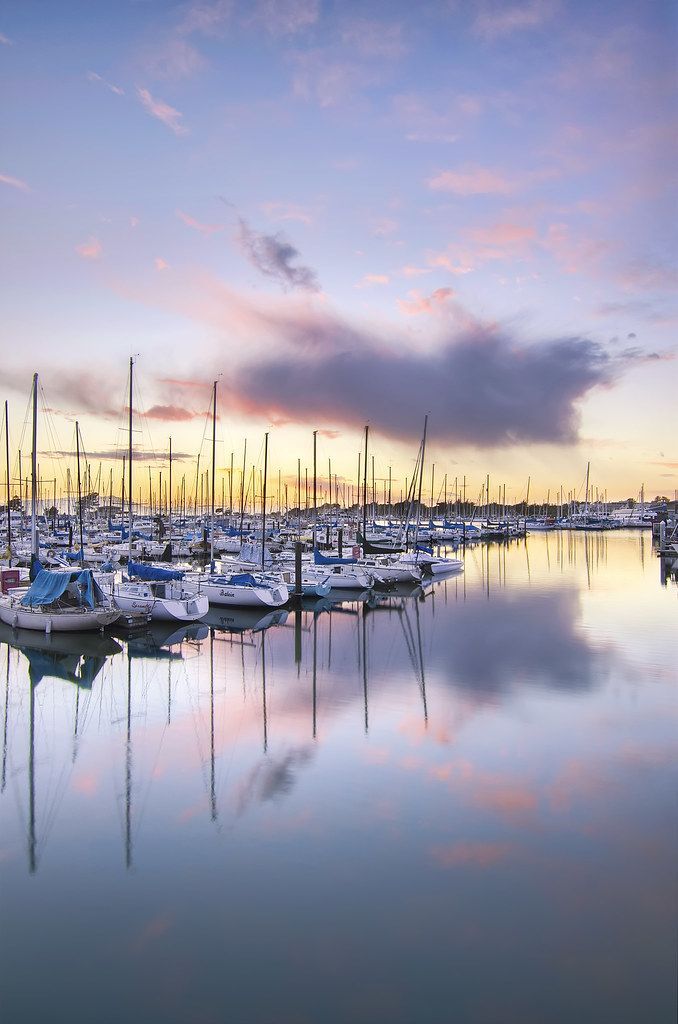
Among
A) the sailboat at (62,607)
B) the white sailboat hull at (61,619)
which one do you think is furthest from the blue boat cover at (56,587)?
the white sailboat hull at (61,619)

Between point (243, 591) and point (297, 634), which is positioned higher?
point (243, 591)

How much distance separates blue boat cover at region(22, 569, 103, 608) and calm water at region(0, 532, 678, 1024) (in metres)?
3.89

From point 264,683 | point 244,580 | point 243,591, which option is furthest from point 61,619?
point 264,683

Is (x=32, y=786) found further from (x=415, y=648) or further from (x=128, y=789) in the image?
(x=415, y=648)

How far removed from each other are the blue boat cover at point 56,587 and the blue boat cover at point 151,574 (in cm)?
462

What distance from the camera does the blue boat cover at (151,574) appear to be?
93.7ft

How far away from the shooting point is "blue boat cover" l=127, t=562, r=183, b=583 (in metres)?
28.6

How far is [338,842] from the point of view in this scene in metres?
9.34

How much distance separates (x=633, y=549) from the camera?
73250 mm

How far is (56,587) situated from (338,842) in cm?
1748

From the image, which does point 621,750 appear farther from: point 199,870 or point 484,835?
point 199,870

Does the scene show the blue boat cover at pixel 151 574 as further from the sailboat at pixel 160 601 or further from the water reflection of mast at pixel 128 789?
the water reflection of mast at pixel 128 789

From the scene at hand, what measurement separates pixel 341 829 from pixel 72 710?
8.64 m

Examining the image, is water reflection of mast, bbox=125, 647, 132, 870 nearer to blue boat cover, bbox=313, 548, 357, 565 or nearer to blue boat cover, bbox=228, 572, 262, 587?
blue boat cover, bbox=228, 572, 262, 587
